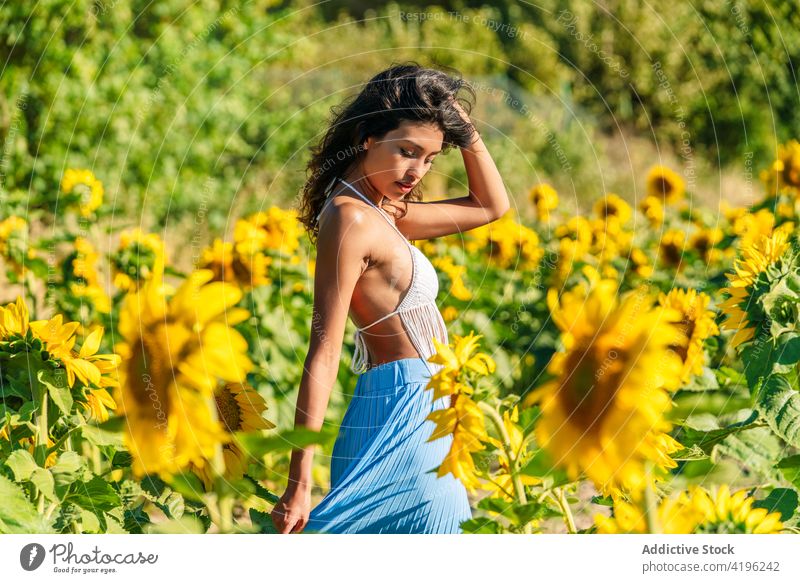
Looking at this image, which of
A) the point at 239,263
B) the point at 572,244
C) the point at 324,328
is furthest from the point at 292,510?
the point at 572,244

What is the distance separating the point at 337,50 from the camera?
11289mm

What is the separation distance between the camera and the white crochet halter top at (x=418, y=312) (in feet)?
6.04

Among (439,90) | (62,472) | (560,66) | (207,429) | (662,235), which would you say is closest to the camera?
(207,429)

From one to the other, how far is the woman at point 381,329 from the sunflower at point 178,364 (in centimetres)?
48

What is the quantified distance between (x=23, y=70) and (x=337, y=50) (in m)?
6.11

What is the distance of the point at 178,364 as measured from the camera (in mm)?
1095

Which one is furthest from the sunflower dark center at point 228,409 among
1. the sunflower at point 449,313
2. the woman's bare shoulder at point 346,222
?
the sunflower at point 449,313

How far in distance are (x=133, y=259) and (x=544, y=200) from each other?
6.73 ft

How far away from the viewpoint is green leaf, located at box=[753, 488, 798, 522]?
1.79m

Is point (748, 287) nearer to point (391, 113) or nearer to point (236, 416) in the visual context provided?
point (391, 113)

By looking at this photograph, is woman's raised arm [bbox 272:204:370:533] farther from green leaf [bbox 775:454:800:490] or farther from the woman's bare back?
green leaf [bbox 775:454:800:490]
